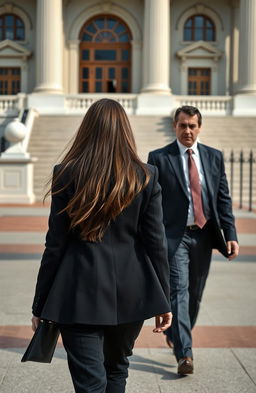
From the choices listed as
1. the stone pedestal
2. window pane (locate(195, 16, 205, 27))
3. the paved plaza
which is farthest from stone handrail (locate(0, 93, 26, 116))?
the paved plaza

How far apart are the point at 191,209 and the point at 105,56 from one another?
3570 cm

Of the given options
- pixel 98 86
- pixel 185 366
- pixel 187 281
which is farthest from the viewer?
pixel 98 86

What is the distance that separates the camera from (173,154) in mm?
4961

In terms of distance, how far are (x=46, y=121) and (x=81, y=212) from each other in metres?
26.0

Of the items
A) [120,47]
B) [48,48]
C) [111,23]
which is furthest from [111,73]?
[48,48]

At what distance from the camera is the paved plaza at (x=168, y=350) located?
4.27 meters

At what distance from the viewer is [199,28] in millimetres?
39375

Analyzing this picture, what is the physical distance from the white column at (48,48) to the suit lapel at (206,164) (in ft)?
95.2

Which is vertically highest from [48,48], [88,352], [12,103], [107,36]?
[107,36]

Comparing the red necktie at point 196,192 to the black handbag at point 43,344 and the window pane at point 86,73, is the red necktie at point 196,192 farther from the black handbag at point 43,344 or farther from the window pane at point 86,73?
the window pane at point 86,73

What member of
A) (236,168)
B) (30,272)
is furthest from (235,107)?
(30,272)

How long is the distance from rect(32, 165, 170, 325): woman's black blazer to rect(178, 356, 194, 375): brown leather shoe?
1613 mm

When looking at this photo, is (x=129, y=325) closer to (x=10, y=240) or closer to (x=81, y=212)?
(x=81, y=212)

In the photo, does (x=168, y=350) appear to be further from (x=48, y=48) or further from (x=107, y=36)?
(x=107, y=36)
